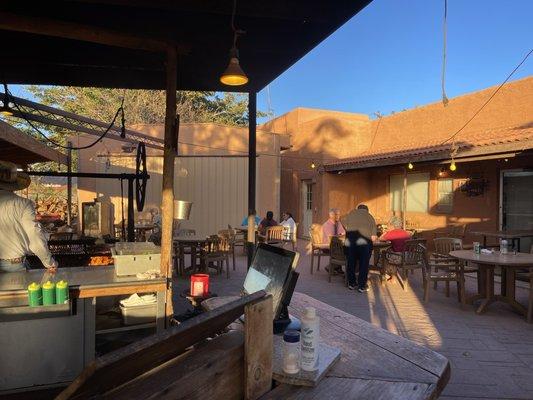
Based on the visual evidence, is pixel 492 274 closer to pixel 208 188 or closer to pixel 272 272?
pixel 272 272

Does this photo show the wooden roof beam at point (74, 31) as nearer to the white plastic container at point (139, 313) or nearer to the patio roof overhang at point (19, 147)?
the patio roof overhang at point (19, 147)

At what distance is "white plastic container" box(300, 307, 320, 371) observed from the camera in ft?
5.19

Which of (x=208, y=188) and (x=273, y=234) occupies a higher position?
(x=208, y=188)

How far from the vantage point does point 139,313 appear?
399cm

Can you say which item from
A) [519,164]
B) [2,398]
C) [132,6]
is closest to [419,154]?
[519,164]

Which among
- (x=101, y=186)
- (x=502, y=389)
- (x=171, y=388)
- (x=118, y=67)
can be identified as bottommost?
(x=502, y=389)

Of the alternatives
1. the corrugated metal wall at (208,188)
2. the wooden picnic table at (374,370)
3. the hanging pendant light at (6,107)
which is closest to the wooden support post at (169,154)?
the wooden picnic table at (374,370)

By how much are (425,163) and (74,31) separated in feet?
28.2

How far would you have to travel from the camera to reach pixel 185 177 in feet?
46.9

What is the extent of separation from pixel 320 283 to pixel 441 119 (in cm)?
695

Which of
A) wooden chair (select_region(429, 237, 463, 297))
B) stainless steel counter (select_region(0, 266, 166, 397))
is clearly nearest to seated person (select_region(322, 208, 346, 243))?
wooden chair (select_region(429, 237, 463, 297))

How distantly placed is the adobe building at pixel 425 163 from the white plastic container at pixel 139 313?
22.7 ft

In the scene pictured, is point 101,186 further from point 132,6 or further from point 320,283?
point 132,6

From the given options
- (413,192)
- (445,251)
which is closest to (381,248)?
(445,251)
